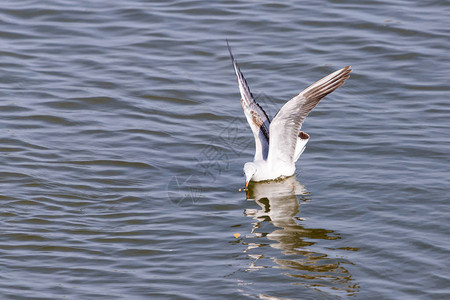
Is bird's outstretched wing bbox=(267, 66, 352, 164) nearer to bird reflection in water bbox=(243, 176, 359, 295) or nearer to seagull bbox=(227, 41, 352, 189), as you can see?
seagull bbox=(227, 41, 352, 189)

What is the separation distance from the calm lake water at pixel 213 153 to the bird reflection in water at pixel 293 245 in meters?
0.03

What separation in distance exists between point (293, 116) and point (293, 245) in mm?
1973

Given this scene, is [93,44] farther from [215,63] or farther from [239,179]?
[239,179]

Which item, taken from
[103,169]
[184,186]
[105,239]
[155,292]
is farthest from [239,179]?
[155,292]

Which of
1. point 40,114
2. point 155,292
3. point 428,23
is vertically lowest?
point 155,292

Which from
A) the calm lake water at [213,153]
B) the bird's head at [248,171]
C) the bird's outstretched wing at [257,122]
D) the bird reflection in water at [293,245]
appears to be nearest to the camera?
the bird reflection in water at [293,245]

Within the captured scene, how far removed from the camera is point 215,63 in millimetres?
14133

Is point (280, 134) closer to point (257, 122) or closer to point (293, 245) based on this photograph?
point (257, 122)

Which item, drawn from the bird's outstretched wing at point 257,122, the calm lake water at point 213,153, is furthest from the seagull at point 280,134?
the calm lake water at point 213,153

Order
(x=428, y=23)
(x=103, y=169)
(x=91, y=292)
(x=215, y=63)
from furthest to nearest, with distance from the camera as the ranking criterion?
(x=428, y=23), (x=215, y=63), (x=103, y=169), (x=91, y=292)

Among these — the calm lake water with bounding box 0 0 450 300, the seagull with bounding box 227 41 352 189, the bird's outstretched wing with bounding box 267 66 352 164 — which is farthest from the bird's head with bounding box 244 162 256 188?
the bird's outstretched wing with bounding box 267 66 352 164

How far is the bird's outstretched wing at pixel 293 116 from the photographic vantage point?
10031 mm

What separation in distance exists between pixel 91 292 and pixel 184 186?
2824 millimetres

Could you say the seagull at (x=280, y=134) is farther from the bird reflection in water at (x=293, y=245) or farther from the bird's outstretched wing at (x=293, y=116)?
the bird reflection in water at (x=293, y=245)
